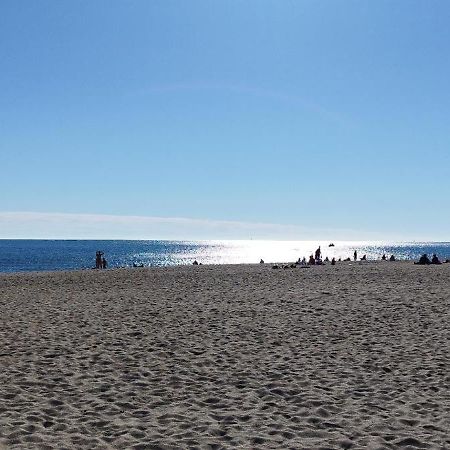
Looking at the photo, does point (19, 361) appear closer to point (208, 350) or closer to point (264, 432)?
point (208, 350)

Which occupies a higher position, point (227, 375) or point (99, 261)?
point (99, 261)

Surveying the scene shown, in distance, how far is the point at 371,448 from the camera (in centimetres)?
673

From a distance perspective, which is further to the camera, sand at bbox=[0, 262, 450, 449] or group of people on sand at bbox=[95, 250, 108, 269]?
group of people on sand at bbox=[95, 250, 108, 269]

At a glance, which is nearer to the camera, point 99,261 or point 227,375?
point 227,375

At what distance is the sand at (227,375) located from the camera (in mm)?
7289

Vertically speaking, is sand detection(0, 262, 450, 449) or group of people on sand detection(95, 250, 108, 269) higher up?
group of people on sand detection(95, 250, 108, 269)

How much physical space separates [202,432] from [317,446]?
1689mm

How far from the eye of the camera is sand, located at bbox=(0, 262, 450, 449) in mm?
7289

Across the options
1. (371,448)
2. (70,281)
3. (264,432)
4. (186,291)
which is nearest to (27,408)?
(264,432)

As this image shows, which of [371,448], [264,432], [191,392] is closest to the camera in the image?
[371,448]

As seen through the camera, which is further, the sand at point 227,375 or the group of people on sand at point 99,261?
the group of people on sand at point 99,261

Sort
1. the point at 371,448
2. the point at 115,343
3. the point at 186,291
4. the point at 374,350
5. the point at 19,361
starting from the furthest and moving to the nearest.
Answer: the point at 186,291, the point at 115,343, the point at 374,350, the point at 19,361, the point at 371,448

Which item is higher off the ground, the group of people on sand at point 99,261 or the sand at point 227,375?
the group of people on sand at point 99,261

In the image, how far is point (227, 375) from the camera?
10.4 meters
